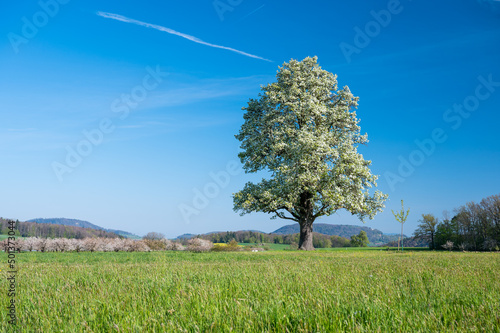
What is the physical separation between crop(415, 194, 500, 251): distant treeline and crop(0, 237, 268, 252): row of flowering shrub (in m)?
44.8

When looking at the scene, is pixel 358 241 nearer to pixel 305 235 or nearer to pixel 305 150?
pixel 305 235

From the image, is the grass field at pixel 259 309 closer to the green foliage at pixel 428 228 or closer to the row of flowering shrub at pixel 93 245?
Answer: the row of flowering shrub at pixel 93 245

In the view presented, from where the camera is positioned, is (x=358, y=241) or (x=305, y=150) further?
(x=358, y=241)

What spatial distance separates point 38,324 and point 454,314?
5.04 metres

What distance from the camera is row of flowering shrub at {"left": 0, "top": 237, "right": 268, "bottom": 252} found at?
27.8 metres

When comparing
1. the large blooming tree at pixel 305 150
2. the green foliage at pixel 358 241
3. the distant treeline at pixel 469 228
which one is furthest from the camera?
the green foliage at pixel 358 241

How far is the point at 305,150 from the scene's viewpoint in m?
25.8

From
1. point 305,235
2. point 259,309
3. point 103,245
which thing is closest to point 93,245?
point 103,245

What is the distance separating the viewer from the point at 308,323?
3.46 meters

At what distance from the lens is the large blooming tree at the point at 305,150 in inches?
1021

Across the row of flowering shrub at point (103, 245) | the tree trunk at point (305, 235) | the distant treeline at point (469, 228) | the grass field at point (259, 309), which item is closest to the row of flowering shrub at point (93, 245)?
the row of flowering shrub at point (103, 245)

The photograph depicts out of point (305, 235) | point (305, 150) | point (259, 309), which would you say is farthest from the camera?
point (305, 235)

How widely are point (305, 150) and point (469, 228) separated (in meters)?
49.7

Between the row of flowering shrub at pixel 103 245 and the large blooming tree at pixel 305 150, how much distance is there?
227 inches
